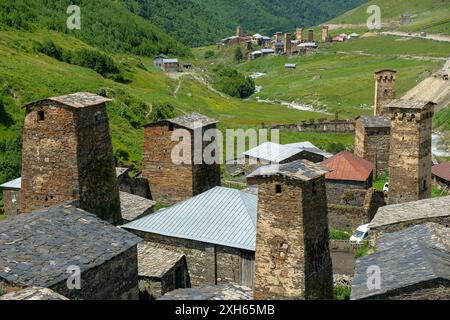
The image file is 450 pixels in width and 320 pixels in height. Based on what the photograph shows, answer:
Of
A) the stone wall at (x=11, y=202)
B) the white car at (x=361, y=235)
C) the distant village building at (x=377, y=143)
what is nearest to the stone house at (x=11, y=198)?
the stone wall at (x=11, y=202)

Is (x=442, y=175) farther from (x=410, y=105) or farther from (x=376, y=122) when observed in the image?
(x=410, y=105)

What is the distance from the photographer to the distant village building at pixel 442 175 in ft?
137

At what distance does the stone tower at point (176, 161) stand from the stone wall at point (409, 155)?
29.4 feet

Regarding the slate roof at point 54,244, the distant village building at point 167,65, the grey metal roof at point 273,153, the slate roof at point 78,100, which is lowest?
the grey metal roof at point 273,153

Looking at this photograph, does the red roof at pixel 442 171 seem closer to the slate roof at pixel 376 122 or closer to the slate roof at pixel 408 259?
the slate roof at pixel 376 122

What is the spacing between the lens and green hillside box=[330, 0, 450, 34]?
470 feet

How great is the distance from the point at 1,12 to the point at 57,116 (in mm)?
62146

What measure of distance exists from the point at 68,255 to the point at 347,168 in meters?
26.0

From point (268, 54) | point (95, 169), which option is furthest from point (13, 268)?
point (268, 54)

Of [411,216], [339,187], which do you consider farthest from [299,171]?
[339,187]

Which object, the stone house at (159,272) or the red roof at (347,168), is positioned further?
the red roof at (347,168)

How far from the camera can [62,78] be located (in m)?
57.0

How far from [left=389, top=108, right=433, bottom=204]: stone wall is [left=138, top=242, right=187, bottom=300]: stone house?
534 inches
